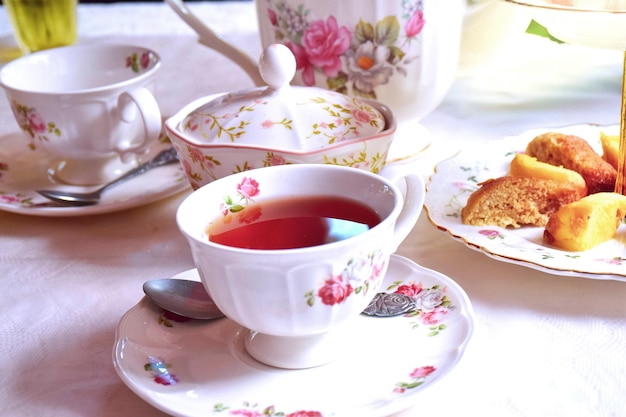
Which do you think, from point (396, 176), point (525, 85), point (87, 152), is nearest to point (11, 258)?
point (87, 152)

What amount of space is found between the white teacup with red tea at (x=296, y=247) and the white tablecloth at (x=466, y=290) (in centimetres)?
8

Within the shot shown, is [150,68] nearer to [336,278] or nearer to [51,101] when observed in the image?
[51,101]

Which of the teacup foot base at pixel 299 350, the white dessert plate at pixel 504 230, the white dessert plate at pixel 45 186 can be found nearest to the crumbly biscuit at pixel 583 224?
the white dessert plate at pixel 504 230

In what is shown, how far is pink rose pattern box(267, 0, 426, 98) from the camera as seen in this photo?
2.89 feet

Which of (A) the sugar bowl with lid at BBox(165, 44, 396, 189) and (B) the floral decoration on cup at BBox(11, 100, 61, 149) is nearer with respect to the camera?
(A) the sugar bowl with lid at BBox(165, 44, 396, 189)

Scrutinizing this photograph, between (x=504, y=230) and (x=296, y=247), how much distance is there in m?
0.25

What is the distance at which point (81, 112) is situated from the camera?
0.90 m

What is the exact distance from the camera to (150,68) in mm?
968

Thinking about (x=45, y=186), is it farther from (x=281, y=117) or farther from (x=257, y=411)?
(x=257, y=411)

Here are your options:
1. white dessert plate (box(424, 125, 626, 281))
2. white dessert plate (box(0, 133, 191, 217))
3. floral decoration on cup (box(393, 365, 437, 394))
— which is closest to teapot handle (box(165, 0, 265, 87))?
white dessert plate (box(0, 133, 191, 217))

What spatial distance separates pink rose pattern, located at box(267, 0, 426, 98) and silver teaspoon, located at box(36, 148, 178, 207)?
20cm

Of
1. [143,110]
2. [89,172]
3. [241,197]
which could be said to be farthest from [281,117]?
[89,172]

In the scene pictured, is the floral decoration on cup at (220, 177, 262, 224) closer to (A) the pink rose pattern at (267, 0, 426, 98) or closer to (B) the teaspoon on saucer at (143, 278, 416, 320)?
(B) the teaspoon on saucer at (143, 278, 416, 320)

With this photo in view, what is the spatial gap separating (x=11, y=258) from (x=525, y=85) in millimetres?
753
